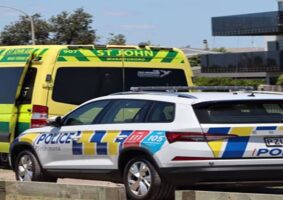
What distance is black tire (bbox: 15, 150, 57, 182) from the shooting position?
10586 millimetres

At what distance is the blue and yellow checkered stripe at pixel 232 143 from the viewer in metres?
8.30

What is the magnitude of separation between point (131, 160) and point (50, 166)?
1.81 metres

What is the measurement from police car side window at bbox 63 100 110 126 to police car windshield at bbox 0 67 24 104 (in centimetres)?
249

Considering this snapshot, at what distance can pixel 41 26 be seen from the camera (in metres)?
57.5

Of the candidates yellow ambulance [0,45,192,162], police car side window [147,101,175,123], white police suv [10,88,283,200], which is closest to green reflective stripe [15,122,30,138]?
yellow ambulance [0,45,192,162]

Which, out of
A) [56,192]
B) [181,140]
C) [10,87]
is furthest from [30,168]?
[181,140]

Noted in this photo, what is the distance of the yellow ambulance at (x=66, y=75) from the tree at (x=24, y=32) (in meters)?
44.9

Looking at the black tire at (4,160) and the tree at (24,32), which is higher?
the tree at (24,32)

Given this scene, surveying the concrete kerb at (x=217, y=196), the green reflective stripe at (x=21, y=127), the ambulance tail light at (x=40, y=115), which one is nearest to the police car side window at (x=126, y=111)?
the concrete kerb at (x=217, y=196)

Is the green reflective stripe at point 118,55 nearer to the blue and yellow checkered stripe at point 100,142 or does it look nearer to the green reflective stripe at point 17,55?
the green reflective stripe at point 17,55

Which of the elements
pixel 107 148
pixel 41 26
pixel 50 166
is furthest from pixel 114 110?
pixel 41 26

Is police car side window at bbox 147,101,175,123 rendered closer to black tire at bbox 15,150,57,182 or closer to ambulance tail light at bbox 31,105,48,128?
black tire at bbox 15,150,57,182

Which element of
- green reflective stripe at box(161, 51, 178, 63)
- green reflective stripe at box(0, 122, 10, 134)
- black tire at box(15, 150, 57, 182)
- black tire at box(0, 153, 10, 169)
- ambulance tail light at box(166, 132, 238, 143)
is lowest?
black tire at box(0, 153, 10, 169)

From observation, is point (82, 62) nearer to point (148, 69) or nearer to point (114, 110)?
point (148, 69)
